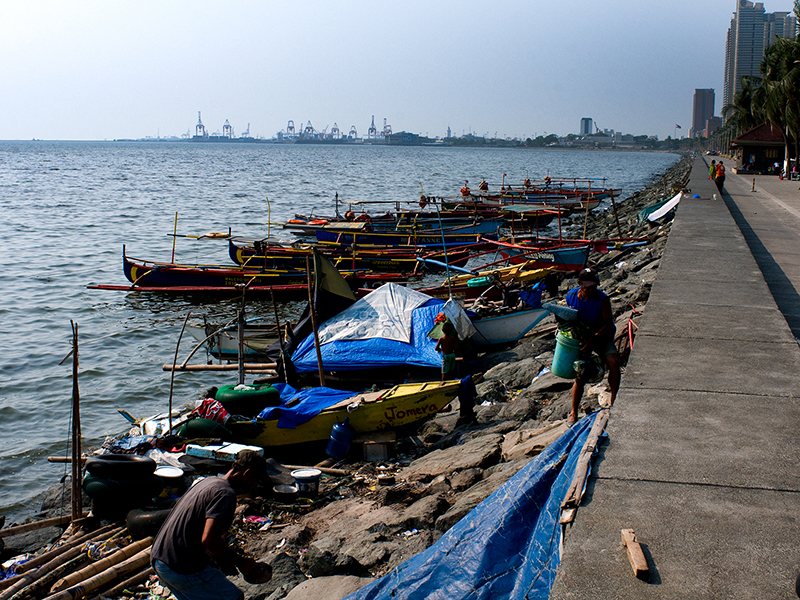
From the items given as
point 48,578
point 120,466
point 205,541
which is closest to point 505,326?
point 120,466

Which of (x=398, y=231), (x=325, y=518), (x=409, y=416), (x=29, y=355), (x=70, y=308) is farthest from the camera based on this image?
(x=398, y=231)

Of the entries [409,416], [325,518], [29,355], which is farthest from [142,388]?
[325,518]

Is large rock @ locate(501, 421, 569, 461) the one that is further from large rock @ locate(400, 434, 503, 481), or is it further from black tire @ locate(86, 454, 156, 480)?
black tire @ locate(86, 454, 156, 480)

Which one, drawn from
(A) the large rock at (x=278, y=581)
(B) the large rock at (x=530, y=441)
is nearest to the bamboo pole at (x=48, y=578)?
(A) the large rock at (x=278, y=581)

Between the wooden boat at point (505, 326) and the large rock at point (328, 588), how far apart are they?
9265mm

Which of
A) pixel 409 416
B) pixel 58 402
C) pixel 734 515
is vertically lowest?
pixel 58 402

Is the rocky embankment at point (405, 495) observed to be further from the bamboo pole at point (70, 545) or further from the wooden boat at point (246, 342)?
the wooden boat at point (246, 342)

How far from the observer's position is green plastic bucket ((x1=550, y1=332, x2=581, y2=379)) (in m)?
7.70

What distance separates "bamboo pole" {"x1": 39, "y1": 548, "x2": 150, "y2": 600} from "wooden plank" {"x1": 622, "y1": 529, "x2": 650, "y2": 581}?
4.93 meters

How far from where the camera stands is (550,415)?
29.5 ft

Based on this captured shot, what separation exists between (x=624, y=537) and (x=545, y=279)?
14.9 m

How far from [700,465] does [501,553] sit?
163cm

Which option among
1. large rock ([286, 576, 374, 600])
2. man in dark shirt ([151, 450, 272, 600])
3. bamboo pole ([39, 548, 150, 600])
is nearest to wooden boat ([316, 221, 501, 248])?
bamboo pole ([39, 548, 150, 600])

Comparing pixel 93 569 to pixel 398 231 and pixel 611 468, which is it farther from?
pixel 398 231
